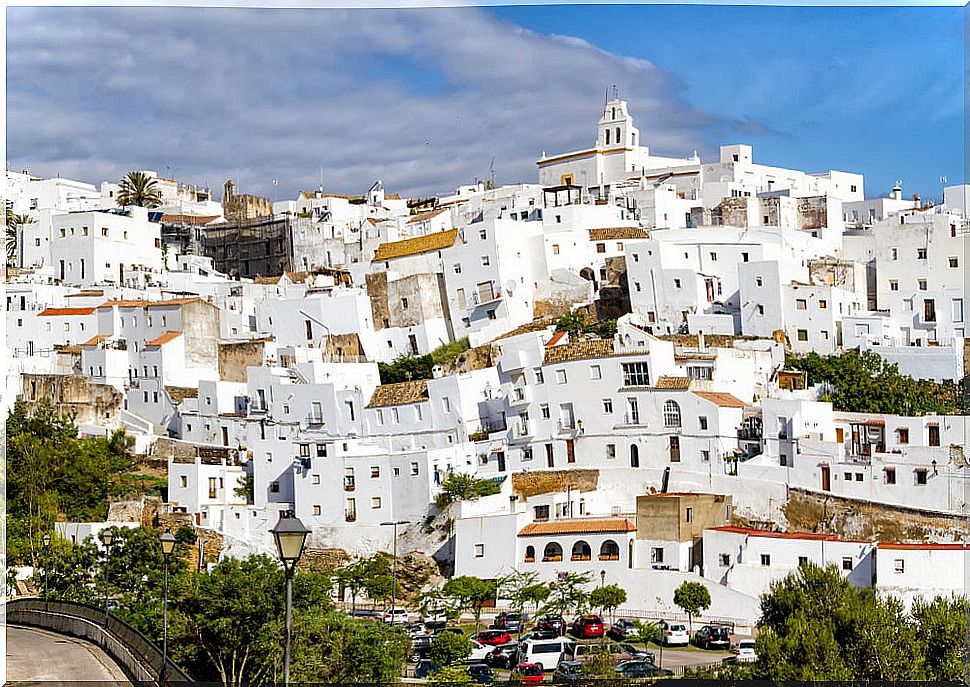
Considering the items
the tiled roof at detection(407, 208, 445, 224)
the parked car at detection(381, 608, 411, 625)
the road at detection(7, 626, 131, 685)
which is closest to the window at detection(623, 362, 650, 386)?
the parked car at detection(381, 608, 411, 625)

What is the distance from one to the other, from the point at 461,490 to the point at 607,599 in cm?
199

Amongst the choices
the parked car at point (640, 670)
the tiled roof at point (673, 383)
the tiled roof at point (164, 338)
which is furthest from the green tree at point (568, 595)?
the tiled roof at point (164, 338)

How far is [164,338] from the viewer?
1491cm

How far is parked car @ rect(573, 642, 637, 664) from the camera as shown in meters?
8.08

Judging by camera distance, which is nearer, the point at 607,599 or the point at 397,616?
the point at 607,599

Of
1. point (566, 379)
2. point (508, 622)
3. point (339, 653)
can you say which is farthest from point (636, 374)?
point (339, 653)

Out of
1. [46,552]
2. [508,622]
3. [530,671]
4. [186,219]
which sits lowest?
[530,671]

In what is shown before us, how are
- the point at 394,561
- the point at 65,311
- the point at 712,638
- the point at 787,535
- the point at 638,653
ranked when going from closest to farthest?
the point at 638,653 → the point at 712,638 → the point at 787,535 → the point at 394,561 → the point at 65,311

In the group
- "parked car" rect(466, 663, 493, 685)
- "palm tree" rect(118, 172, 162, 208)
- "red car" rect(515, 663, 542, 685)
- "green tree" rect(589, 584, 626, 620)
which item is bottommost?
"red car" rect(515, 663, 542, 685)

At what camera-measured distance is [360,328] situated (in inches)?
583

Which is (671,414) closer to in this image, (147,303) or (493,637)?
(493,637)

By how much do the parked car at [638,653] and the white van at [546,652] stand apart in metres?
0.37

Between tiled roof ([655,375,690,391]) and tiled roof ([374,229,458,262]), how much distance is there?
414 centimetres

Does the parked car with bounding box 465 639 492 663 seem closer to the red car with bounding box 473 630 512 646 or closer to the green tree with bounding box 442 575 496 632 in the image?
the red car with bounding box 473 630 512 646
